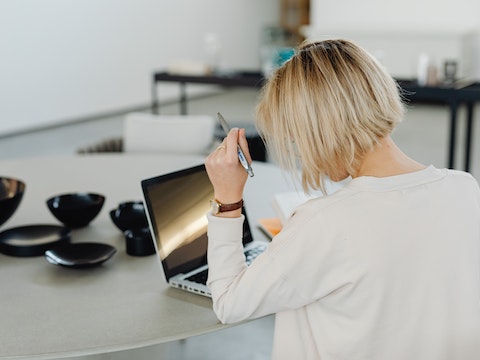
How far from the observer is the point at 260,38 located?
10.5 meters

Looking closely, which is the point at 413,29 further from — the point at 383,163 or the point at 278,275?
the point at 278,275

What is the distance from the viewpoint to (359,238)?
→ 3.82ft

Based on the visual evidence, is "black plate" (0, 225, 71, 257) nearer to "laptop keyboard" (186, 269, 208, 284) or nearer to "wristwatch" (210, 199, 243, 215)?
"laptop keyboard" (186, 269, 208, 284)

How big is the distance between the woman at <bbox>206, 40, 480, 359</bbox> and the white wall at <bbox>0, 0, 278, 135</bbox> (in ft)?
19.3

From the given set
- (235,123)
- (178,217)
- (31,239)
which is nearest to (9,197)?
(31,239)

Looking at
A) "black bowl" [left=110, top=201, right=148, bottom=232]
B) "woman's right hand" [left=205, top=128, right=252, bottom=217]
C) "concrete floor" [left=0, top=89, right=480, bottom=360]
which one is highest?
"woman's right hand" [left=205, top=128, right=252, bottom=217]

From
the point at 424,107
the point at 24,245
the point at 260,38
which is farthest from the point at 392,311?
the point at 260,38

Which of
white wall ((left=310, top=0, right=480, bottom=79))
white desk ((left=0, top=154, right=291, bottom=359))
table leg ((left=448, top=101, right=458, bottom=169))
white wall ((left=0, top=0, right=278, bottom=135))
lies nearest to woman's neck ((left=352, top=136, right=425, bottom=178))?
white desk ((left=0, top=154, right=291, bottom=359))

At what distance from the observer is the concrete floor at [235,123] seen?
2.69m

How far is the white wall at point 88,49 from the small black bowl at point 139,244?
207 inches

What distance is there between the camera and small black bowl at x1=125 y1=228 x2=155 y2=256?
177 cm

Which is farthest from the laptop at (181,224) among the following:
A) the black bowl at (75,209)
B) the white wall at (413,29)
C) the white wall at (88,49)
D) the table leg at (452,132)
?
the white wall at (413,29)

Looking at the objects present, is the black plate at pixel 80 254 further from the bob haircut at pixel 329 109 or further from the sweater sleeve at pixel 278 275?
the bob haircut at pixel 329 109

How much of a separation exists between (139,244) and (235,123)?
293cm
